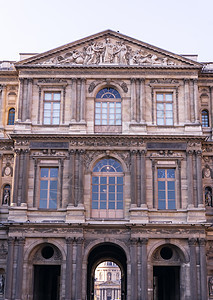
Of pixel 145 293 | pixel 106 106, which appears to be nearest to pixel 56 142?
pixel 106 106

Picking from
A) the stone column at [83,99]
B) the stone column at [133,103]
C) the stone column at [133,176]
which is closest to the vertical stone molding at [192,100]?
the stone column at [133,103]

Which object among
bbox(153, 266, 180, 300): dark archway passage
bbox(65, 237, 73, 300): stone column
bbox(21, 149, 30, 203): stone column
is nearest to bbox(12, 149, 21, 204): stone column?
bbox(21, 149, 30, 203): stone column

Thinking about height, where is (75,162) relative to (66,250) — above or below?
above

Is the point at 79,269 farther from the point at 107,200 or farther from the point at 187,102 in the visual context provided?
the point at 187,102

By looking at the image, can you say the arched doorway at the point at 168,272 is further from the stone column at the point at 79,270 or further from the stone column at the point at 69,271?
the stone column at the point at 69,271

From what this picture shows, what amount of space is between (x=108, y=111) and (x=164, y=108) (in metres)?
3.87

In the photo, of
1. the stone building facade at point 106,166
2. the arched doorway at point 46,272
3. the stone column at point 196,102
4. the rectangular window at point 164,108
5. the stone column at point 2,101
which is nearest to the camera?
the stone building facade at point 106,166

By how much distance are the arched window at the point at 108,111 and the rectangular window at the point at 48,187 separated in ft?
14.0

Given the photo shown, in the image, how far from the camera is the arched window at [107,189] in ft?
105

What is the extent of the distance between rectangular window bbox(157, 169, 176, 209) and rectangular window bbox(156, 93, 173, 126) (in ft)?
11.5

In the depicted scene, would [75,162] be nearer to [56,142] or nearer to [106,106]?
[56,142]

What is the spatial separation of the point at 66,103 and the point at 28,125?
305 centimetres

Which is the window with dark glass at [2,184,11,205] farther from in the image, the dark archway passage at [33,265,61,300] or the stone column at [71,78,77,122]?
the stone column at [71,78,77,122]

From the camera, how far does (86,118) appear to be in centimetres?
3353
